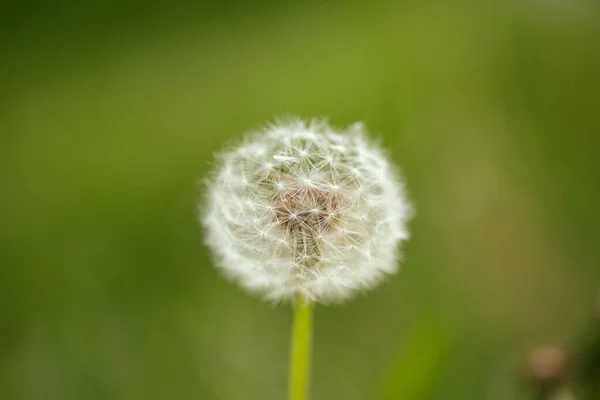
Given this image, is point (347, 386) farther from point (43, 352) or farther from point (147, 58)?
point (147, 58)

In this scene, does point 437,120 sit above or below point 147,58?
below

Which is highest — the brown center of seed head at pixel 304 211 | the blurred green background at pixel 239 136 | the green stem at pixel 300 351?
the blurred green background at pixel 239 136

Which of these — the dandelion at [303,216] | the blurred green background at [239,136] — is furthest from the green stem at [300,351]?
the blurred green background at [239,136]

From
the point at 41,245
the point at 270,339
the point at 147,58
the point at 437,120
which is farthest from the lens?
the point at 147,58

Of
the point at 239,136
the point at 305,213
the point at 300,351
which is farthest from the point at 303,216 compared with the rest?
the point at 239,136

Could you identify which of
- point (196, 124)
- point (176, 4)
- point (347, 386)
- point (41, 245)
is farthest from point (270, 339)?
point (176, 4)

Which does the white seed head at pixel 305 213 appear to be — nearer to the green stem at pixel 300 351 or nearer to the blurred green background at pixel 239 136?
the green stem at pixel 300 351
